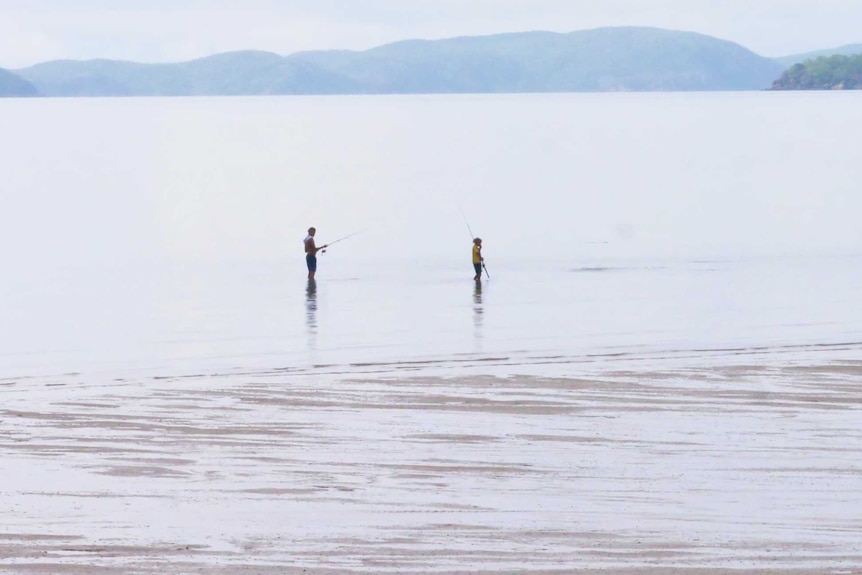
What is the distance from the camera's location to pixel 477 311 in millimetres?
25594

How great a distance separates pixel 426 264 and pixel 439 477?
27.4m

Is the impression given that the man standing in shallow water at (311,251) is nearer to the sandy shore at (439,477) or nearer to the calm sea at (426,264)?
the calm sea at (426,264)

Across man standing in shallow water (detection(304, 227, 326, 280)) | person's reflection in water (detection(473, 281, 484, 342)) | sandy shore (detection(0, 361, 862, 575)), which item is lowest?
sandy shore (detection(0, 361, 862, 575))

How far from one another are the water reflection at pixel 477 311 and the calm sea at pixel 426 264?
15 centimetres

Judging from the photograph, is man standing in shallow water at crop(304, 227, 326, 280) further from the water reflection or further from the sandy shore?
the sandy shore

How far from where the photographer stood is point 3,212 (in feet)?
204

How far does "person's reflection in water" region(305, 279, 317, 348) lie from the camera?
22.3 metres

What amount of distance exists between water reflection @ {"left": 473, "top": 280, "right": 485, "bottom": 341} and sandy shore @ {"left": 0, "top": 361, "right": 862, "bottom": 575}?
5.87 m

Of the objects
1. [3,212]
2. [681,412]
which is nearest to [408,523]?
[681,412]

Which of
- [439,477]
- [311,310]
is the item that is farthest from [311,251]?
[439,477]

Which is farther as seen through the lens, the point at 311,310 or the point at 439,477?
the point at 311,310

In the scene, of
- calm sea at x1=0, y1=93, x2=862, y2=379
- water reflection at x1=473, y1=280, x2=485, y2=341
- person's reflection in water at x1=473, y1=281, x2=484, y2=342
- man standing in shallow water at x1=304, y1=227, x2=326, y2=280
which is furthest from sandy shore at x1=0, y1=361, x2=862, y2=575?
man standing in shallow water at x1=304, y1=227, x2=326, y2=280

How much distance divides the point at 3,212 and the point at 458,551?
185 feet

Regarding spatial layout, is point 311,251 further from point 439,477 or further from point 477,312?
point 439,477
